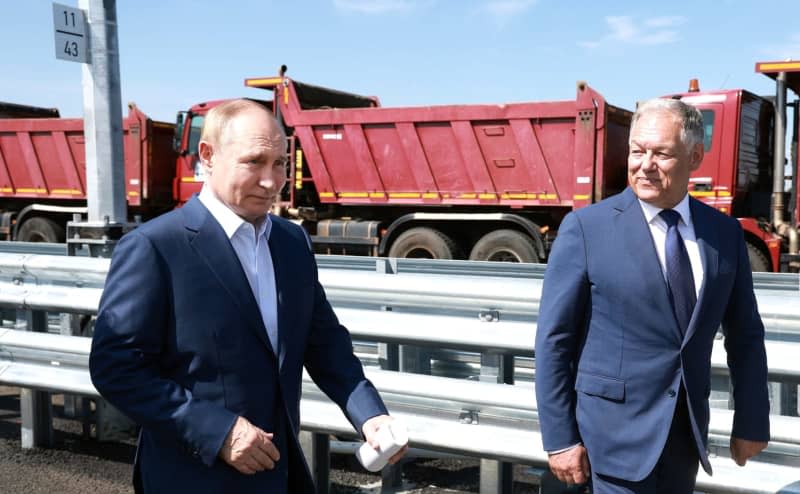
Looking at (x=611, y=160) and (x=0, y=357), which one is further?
(x=611, y=160)

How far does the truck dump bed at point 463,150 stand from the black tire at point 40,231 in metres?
5.38

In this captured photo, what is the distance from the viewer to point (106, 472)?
4.25 m

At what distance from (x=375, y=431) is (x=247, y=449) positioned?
34cm

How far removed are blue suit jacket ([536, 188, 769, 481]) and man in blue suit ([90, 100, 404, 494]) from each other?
0.61 meters

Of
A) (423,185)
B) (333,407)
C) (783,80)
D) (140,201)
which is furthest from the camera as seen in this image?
(140,201)

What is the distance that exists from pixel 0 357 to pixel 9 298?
1.06 feet

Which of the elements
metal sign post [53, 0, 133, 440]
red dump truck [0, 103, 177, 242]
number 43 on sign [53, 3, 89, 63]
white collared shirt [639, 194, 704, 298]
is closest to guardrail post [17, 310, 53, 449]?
metal sign post [53, 0, 133, 440]

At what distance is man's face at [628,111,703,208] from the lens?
7.63ft

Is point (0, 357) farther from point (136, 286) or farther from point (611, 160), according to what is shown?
point (611, 160)

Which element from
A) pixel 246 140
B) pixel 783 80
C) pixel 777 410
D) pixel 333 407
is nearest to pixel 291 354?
pixel 246 140

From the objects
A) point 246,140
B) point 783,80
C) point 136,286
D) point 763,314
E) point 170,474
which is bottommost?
point 170,474

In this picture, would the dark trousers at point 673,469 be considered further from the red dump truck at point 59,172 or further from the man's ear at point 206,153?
the red dump truck at point 59,172

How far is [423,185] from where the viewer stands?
39.4 ft

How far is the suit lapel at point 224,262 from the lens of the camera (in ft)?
6.48
